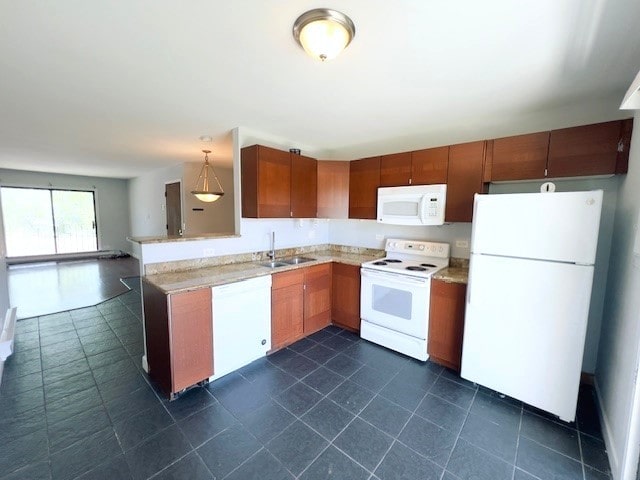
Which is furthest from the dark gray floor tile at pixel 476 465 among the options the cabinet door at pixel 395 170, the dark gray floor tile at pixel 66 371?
the dark gray floor tile at pixel 66 371

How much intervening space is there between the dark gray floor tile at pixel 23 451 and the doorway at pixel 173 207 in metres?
→ 4.32

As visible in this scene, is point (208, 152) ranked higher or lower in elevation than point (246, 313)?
higher

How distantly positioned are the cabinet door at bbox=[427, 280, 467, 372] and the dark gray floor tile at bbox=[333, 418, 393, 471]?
1074mm

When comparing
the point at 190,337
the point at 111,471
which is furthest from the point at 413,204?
the point at 111,471

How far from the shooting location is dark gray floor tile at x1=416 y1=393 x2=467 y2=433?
1.83 m

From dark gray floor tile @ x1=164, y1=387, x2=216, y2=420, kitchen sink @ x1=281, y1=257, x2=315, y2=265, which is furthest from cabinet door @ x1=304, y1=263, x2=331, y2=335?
dark gray floor tile @ x1=164, y1=387, x2=216, y2=420

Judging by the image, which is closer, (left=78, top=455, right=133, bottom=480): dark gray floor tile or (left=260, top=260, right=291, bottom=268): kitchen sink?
(left=78, top=455, right=133, bottom=480): dark gray floor tile

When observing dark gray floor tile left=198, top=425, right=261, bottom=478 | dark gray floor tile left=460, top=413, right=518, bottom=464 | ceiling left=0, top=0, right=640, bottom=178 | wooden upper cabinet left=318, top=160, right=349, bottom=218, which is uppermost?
ceiling left=0, top=0, right=640, bottom=178

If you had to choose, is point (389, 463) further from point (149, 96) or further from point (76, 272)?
point (76, 272)

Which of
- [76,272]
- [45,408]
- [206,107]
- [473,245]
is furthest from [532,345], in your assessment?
[76,272]

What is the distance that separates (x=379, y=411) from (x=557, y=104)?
2.89 meters

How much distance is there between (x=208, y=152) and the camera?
14.1 ft

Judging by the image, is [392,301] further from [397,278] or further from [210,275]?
[210,275]

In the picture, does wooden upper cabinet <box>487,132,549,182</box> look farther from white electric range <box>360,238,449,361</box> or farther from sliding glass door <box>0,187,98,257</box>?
sliding glass door <box>0,187,98,257</box>
